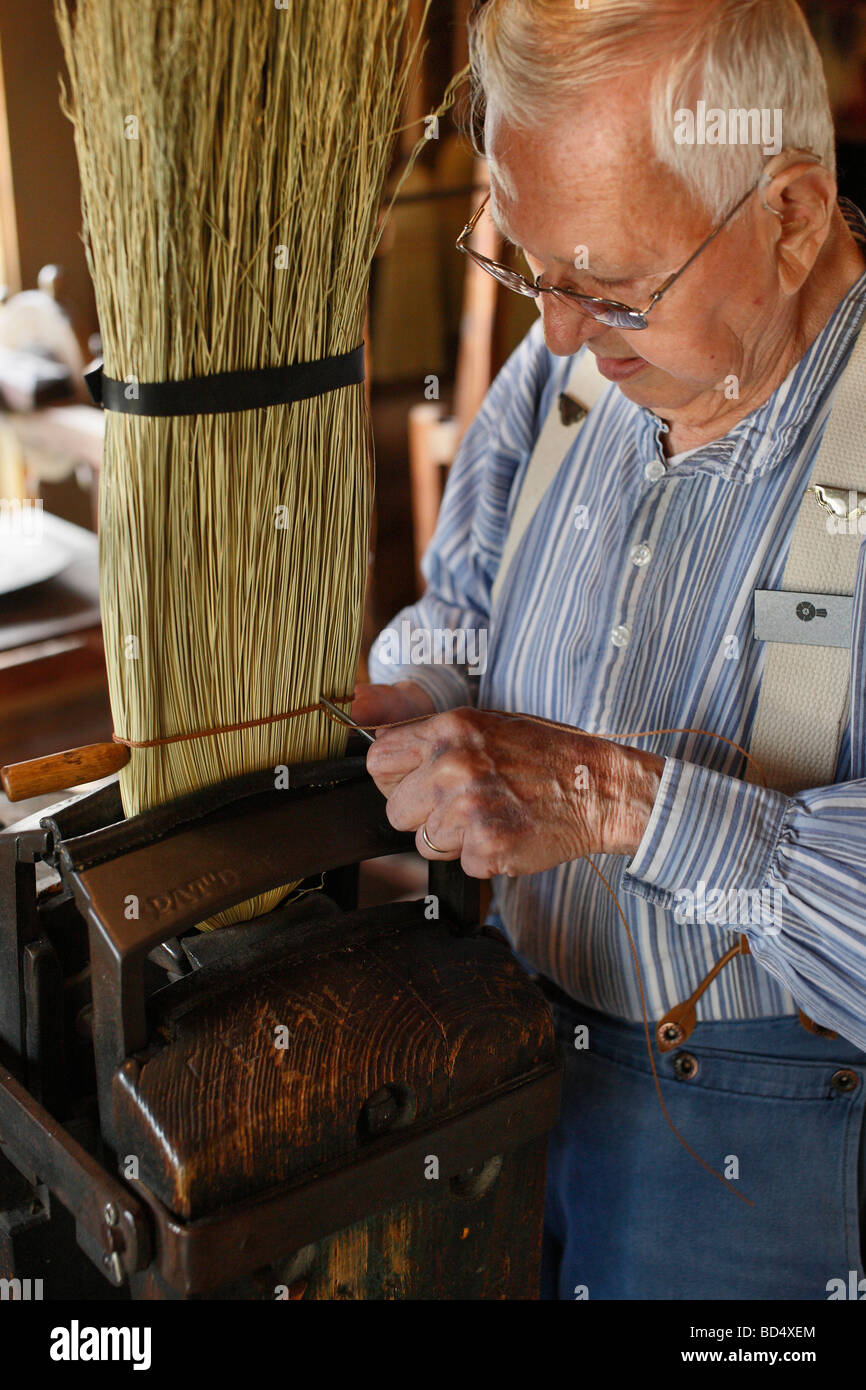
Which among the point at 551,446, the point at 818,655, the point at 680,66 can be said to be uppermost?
the point at 680,66

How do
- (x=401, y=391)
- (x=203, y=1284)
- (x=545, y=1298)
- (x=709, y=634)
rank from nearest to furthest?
(x=203, y=1284) < (x=709, y=634) < (x=545, y=1298) < (x=401, y=391)

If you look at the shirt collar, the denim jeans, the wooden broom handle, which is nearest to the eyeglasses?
the shirt collar

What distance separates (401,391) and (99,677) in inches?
122

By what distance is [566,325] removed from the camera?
39.9 inches

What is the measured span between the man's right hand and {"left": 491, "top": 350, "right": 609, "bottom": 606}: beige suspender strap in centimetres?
14

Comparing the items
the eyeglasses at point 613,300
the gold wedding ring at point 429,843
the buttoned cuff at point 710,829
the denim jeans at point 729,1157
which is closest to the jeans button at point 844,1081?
the denim jeans at point 729,1157

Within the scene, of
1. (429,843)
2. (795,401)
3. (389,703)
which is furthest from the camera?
(389,703)

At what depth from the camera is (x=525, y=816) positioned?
0.94 m

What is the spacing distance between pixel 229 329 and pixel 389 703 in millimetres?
468

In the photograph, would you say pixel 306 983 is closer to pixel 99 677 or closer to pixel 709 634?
pixel 709 634

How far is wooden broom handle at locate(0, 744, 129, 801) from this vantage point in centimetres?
86

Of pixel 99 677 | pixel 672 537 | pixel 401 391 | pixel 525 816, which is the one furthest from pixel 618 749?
pixel 401 391

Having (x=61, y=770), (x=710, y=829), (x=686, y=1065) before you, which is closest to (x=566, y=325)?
(x=710, y=829)

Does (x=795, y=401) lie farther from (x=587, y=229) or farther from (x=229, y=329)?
(x=229, y=329)
